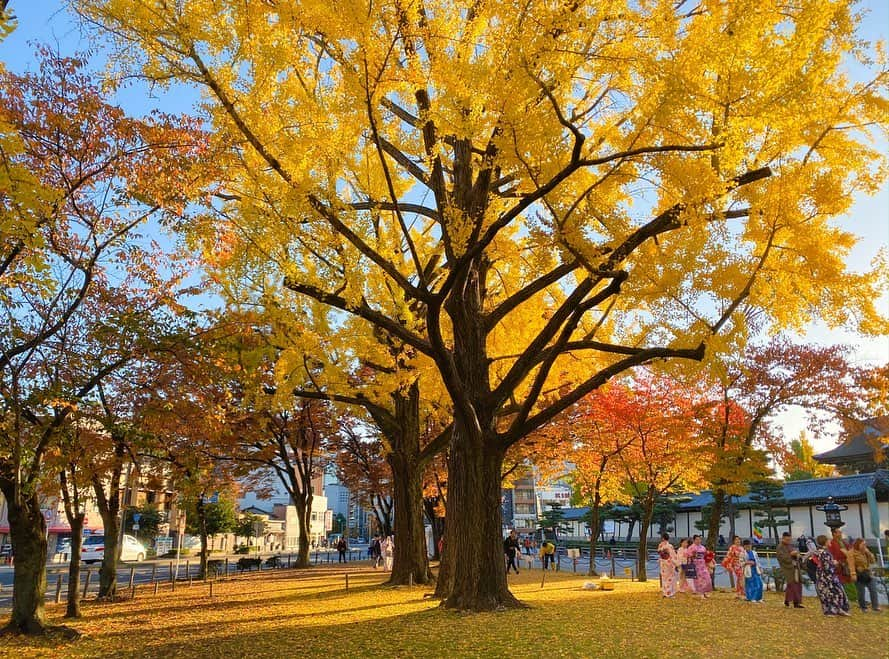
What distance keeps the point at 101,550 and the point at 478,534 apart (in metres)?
31.5

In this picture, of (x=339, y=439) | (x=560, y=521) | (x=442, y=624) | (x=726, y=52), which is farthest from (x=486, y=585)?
(x=560, y=521)

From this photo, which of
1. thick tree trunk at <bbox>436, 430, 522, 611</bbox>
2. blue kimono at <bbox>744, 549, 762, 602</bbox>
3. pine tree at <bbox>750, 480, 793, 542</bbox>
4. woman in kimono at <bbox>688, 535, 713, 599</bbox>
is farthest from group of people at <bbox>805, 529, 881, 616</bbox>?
pine tree at <bbox>750, 480, 793, 542</bbox>

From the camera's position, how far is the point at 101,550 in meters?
33.2

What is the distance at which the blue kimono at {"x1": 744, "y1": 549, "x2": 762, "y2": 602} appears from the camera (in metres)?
12.0

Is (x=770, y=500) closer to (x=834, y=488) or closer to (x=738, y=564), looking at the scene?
(x=834, y=488)

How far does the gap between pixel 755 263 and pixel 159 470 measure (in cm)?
1591

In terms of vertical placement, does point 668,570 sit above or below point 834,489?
below

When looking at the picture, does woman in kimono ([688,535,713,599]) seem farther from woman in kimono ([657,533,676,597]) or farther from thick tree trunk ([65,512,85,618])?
thick tree trunk ([65,512,85,618])

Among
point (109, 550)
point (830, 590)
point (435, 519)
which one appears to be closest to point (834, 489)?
point (830, 590)

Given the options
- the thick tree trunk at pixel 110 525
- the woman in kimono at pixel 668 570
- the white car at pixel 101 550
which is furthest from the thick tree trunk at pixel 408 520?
the white car at pixel 101 550

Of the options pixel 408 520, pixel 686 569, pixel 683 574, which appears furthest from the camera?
pixel 408 520

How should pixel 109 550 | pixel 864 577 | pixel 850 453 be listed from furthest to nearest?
1. pixel 850 453
2. pixel 109 550
3. pixel 864 577

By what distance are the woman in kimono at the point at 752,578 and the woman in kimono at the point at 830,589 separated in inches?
71.6

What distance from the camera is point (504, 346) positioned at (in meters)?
12.4
